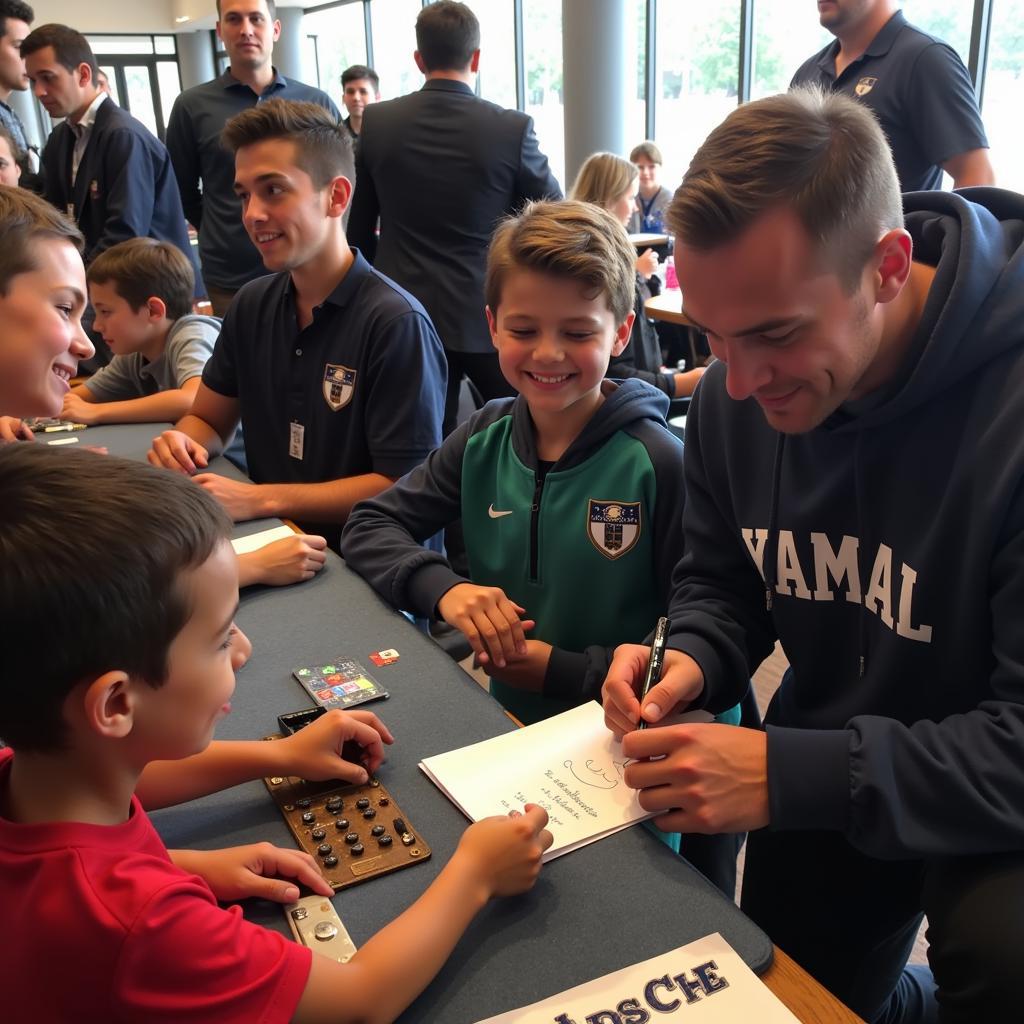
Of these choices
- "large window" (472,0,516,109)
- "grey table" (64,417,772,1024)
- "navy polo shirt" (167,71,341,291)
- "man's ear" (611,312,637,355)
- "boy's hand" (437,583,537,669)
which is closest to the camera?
"grey table" (64,417,772,1024)

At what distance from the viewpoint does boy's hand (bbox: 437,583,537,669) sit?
4.68ft

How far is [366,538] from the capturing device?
5.52 ft

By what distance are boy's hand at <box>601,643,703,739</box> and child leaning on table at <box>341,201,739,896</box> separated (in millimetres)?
273

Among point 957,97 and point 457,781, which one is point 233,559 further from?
point 957,97

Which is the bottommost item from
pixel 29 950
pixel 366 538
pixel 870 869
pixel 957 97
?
pixel 870 869

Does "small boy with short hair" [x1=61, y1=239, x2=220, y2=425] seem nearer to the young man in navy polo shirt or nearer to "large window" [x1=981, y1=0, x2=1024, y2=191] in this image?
the young man in navy polo shirt

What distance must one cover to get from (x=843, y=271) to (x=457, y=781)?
2.25 ft

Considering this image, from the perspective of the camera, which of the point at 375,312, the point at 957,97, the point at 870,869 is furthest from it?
the point at 957,97

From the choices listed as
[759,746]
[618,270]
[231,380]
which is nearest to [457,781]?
[759,746]

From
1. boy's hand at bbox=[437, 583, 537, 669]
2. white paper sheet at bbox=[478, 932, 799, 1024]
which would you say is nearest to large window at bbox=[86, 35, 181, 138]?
boy's hand at bbox=[437, 583, 537, 669]

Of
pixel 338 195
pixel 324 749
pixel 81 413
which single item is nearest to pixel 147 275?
pixel 81 413

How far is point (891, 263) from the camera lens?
106cm

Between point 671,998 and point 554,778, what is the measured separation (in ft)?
0.99

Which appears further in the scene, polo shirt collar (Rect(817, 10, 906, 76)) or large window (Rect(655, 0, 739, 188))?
large window (Rect(655, 0, 739, 188))
